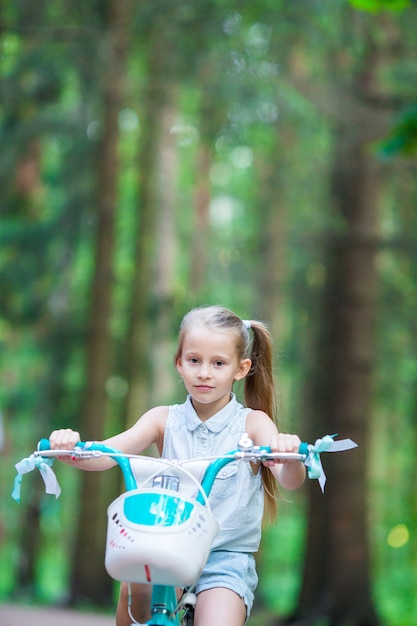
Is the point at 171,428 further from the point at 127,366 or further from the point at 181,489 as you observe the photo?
the point at 127,366

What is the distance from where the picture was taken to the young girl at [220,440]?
140 inches

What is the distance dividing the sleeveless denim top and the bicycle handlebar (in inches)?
13.0

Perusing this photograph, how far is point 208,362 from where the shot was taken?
3.72 m

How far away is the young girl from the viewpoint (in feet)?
11.7

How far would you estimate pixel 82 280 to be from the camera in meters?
19.4

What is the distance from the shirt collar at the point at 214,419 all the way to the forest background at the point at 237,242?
3829 mm

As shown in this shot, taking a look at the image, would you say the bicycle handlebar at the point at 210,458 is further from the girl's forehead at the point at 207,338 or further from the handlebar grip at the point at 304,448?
the girl's forehead at the point at 207,338

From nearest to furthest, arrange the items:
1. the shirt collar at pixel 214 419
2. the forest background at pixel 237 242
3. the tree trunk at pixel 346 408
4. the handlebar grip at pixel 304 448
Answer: the handlebar grip at pixel 304 448
the shirt collar at pixel 214 419
the tree trunk at pixel 346 408
the forest background at pixel 237 242

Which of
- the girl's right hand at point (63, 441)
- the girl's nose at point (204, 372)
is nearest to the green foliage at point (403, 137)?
the girl's nose at point (204, 372)

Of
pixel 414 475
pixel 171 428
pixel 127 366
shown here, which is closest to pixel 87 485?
pixel 127 366

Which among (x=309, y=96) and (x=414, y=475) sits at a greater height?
(x=309, y=96)

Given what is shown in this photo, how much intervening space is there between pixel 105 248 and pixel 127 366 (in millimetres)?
2889

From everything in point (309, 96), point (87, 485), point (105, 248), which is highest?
point (309, 96)

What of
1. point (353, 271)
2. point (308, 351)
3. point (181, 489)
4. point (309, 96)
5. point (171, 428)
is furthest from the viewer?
point (308, 351)
